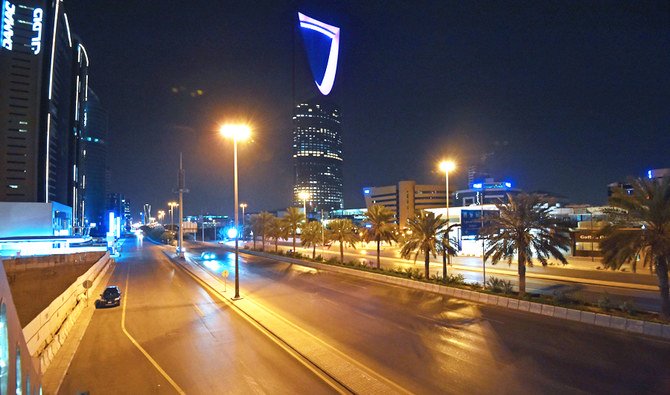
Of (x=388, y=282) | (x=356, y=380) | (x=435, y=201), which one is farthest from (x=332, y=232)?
(x=435, y=201)

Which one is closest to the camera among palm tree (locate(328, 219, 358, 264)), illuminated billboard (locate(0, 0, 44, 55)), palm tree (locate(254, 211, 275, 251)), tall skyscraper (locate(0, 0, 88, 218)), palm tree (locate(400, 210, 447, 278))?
palm tree (locate(400, 210, 447, 278))

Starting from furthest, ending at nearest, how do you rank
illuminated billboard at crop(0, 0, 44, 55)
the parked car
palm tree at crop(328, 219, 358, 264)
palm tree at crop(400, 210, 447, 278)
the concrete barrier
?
1. illuminated billboard at crop(0, 0, 44, 55)
2. palm tree at crop(328, 219, 358, 264)
3. palm tree at crop(400, 210, 447, 278)
4. the parked car
5. the concrete barrier

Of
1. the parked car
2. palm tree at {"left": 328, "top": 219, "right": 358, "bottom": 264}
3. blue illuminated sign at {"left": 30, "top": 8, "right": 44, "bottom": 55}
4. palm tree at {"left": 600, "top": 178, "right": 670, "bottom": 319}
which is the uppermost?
blue illuminated sign at {"left": 30, "top": 8, "right": 44, "bottom": 55}

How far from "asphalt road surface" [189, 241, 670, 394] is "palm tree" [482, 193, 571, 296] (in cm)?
333

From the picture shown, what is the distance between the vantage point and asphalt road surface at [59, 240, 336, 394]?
9673mm

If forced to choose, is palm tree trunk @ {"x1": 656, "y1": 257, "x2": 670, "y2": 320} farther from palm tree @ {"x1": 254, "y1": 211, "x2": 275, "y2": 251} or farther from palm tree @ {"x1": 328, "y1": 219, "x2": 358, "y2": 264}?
palm tree @ {"x1": 254, "y1": 211, "x2": 275, "y2": 251}

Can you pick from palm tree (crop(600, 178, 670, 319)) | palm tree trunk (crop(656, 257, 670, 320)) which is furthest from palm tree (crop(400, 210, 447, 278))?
palm tree trunk (crop(656, 257, 670, 320))

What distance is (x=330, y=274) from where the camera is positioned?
31812 mm

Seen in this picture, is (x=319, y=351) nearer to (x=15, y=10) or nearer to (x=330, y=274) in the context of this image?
(x=330, y=274)

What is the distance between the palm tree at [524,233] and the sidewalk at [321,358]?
1146 cm

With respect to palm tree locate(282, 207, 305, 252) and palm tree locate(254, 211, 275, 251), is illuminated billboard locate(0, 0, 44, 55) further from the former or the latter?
palm tree locate(282, 207, 305, 252)

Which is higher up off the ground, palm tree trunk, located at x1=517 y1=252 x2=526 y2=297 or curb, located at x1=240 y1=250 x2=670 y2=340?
palm tree trunk, located at x1=517 y1=252 x2=526 y2=297

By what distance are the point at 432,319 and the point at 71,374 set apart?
12.8 metres

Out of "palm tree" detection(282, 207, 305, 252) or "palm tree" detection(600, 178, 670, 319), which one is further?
"palm tree" detection(282, 207, 305, 252)
